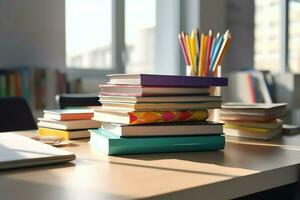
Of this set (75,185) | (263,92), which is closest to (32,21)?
(263,92)

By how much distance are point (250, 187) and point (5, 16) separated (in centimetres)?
219

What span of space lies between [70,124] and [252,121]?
49 cm

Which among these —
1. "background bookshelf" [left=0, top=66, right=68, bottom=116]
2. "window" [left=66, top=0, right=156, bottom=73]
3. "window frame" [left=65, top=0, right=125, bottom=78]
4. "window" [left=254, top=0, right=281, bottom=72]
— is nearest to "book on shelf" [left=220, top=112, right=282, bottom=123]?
"background bookshelf" [left=0, top=66, right=68, bottom=116]

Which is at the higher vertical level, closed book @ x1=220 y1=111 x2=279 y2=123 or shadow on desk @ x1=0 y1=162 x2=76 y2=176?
closed book @ x1=220 y1=111 x2=279 y2=123

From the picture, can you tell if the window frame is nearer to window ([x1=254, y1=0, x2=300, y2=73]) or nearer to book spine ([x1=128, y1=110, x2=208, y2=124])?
window ([x1=254, y1=0, x2=300, y2=73])

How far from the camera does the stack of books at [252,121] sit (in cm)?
107

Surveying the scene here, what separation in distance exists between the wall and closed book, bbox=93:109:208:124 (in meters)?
1.75

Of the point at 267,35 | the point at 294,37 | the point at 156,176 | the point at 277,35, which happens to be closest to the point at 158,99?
the point at 156,176

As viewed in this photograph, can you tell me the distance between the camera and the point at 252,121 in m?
1.10

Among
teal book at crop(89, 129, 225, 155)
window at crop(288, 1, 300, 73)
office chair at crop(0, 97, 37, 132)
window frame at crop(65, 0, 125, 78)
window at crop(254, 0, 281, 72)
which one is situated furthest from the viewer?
window at crop(288, 1, 300, 73)

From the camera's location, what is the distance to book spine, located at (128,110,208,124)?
0.81 metres

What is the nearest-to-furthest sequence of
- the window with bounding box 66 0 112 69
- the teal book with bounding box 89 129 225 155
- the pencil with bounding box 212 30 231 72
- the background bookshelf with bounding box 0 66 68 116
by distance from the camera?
the teal book with bounding box 89 129 225 155 < the pencil with bounding box 212 30 231 72 < the background bookshelf with bounding box 0 66 68 116 < the window with bounding box 66 0 112 69

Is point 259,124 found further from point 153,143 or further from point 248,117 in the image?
point 153,143

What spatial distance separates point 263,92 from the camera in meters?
3.07
